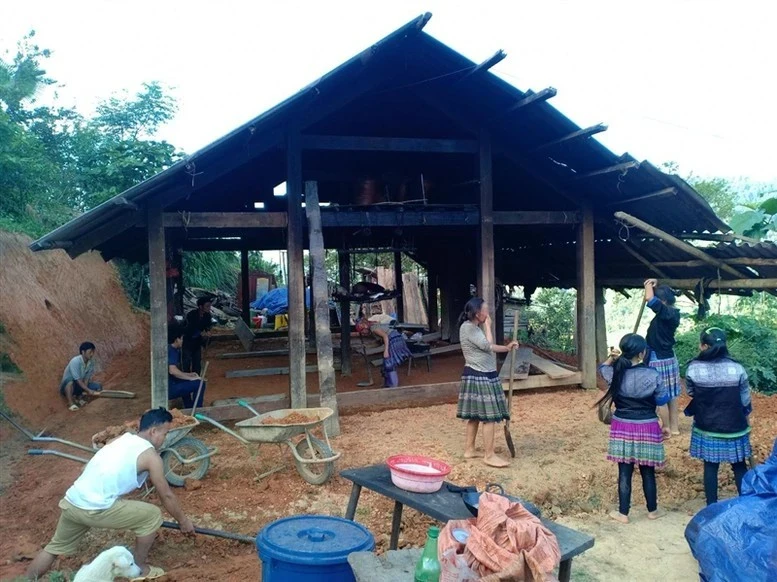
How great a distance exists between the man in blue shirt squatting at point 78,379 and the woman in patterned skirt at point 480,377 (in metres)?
6.79

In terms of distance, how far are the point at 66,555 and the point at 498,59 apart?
22.2ft

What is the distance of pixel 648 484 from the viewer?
16.9ft

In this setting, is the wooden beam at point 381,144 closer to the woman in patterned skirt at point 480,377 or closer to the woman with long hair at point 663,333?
the woman in patterned skirt at point 480,377

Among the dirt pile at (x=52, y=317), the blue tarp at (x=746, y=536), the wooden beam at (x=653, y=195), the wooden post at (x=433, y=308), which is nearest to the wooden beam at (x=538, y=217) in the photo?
the wooden beam at (x=653, y=195)

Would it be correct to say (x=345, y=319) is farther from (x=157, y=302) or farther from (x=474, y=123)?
(x=474, y=123)

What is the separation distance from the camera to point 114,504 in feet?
13.7

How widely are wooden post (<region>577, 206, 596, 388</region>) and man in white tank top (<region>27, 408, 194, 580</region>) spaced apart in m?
7.10

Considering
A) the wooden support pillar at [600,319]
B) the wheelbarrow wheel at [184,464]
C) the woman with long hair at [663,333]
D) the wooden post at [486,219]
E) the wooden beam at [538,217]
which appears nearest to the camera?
the wheelbarrow wheel at [184,464]

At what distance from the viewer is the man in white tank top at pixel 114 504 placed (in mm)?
4133

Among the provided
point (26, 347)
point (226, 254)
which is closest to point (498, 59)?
point (26, 347)

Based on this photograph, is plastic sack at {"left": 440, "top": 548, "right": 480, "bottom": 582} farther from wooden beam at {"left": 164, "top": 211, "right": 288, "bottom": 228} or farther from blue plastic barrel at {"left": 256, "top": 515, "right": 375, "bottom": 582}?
wooden beam at {"left": 164, "top": 211, "right": 288, "bottom": 228}

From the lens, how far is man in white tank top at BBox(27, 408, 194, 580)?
13.6 feet

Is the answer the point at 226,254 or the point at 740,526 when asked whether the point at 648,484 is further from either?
the point at 226,254

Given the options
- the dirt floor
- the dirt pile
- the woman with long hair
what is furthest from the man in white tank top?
the dirt pile
